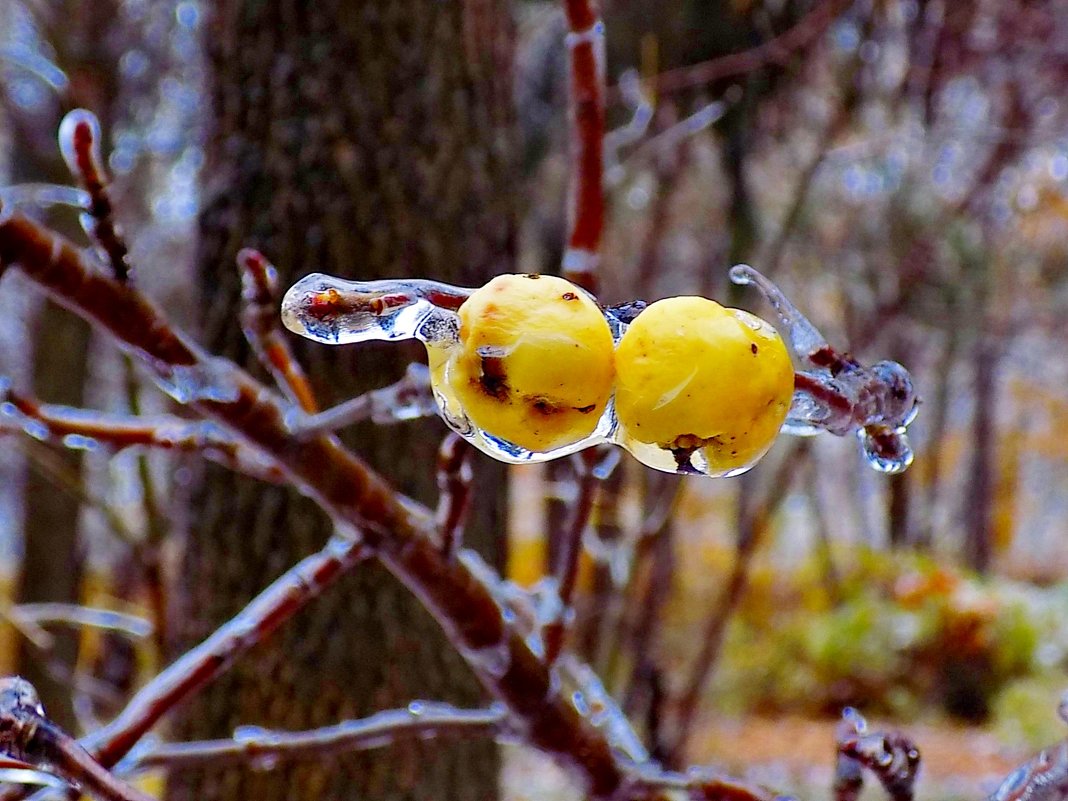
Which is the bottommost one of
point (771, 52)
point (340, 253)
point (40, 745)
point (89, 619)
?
point (89, 619)

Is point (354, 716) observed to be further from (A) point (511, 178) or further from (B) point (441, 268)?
(A) point (511, 178)

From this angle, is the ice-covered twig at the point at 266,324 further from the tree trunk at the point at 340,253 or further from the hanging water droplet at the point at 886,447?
the tree trunk at the point at 340,253

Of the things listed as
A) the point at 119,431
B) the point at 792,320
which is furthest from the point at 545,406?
the point at 119,431

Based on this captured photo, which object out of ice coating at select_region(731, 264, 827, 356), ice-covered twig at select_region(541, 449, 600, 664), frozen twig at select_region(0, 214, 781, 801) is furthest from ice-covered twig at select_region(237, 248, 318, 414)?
ice coating at select_region(731, 264, 827, 356)

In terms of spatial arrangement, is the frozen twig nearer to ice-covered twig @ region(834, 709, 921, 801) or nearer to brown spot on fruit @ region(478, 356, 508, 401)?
ice-covered twig @ region(834, 709, 921, 801)

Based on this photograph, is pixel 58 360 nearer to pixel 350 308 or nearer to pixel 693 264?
pixel 693 264

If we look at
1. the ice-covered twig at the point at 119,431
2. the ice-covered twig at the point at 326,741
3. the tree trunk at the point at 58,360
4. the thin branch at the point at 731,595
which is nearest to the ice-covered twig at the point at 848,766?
the ice-covered twig at the point at 326,741

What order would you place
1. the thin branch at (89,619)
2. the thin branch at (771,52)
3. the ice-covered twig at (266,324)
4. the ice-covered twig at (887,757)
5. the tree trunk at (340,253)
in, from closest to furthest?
the ice-covered twig at (887,757), the ice-covered twig at (266,324), the tree trunk at (340,253), the thin branch at (89,619), the thin branch at (771,52)
